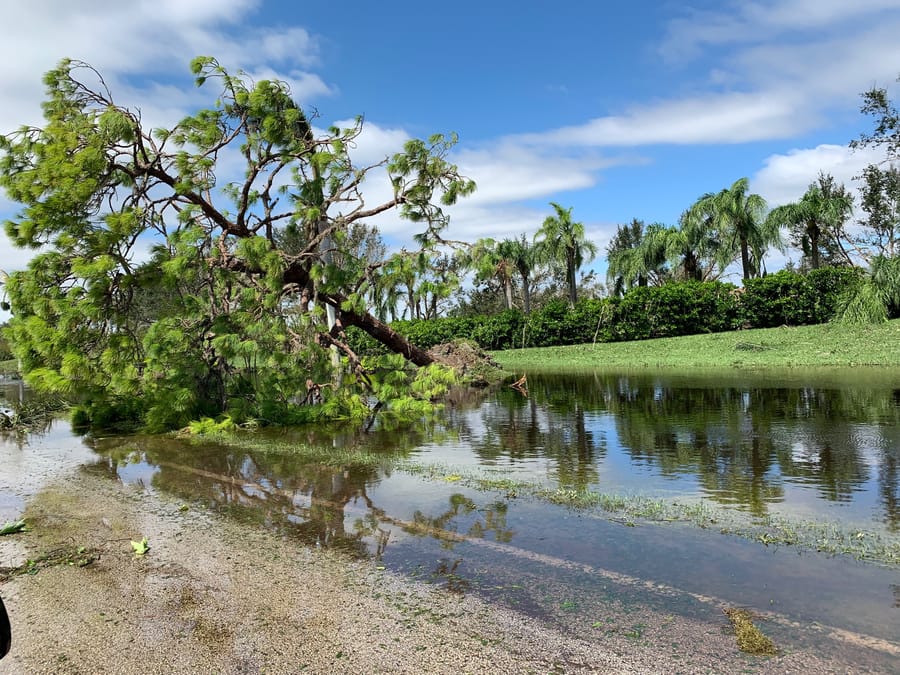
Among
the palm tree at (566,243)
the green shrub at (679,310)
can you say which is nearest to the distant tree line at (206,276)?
the green shrub at (679,310)

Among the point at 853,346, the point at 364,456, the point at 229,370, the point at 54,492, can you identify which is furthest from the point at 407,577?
the point at 853,346

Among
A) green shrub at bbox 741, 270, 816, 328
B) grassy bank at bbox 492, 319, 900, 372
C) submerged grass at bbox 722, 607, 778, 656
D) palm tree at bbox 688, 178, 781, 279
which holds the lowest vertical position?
submerged grass at bbox 722, 607, 778, 656

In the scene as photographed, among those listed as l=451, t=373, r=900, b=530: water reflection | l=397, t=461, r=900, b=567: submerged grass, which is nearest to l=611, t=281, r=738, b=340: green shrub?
l=451, t=373, r=900, b=530: water reflection

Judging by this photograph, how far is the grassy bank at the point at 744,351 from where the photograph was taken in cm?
1952

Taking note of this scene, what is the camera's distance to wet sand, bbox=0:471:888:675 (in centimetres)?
314

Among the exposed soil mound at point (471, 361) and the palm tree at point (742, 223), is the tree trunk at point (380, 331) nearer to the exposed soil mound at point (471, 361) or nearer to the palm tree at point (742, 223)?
the exposed soil mound at point (471, 361)

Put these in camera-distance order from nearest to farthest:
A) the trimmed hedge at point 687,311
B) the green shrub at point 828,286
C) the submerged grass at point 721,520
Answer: the submerged grass at point 721,520 → the green shrub at point 828,286 → the trimmed hedge at point 687,311

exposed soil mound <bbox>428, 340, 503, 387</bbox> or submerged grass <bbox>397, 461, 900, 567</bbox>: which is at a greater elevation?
exposed soil mound <bbox>428, 340, 503, 387</bbox>

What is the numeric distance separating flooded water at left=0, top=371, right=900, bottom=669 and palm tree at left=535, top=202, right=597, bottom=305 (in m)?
29.0

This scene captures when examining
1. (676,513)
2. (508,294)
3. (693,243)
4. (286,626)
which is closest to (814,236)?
(693,243)

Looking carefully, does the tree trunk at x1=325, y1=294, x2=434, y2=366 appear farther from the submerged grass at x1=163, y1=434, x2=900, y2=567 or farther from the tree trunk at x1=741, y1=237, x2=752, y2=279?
the tree trunk at x1=741, y1=237, x2=752, y2=279

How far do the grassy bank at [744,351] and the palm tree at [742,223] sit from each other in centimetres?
1220

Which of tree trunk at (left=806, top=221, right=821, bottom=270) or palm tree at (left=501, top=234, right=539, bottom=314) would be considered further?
palm tree at (left=501, top=234, right=539, bottom=314)

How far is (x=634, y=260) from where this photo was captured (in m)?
46.1
